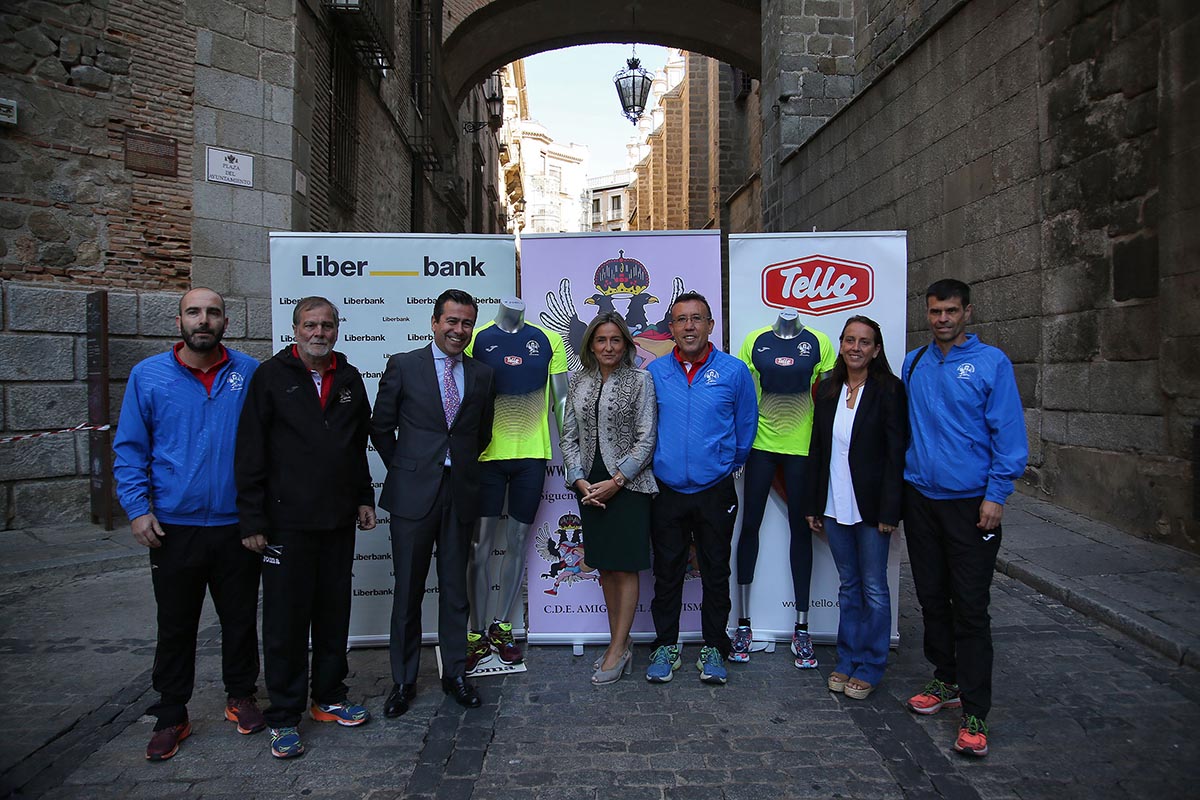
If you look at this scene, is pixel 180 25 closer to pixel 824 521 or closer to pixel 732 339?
pixel 732 339

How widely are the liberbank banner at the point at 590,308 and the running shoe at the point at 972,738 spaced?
5.75 feet

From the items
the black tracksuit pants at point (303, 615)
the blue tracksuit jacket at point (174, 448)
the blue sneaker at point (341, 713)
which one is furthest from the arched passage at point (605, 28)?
the blue sneaker at point (341, 713)

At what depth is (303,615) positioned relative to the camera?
3.72m

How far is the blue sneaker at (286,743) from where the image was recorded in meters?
3.46

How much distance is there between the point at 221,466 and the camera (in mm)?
3598

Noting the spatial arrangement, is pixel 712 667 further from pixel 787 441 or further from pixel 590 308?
pixel 590 308

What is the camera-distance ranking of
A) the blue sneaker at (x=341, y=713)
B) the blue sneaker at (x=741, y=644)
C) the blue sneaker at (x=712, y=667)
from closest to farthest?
the blue sneaker at (x=341, y=713), the blue sneaker at (x=712, y=667), the blue sneaker at (x=741, y=644)

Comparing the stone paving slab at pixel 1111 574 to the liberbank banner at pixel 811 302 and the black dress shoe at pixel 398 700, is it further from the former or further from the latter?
the black dress shoe at pixel 398 700

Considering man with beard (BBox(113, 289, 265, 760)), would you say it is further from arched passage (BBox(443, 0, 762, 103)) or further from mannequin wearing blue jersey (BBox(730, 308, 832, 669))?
arched passage (BBox(443, 0, 762, 103))

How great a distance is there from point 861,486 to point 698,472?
837 millimetres

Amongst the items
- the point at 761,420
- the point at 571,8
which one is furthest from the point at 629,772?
the point at 571,8

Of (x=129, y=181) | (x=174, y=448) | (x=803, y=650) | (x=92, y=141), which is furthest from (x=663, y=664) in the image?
(x=92, y=141)

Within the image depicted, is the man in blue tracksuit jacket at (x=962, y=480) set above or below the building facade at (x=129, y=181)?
below

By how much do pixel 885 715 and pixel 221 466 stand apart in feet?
11.0
